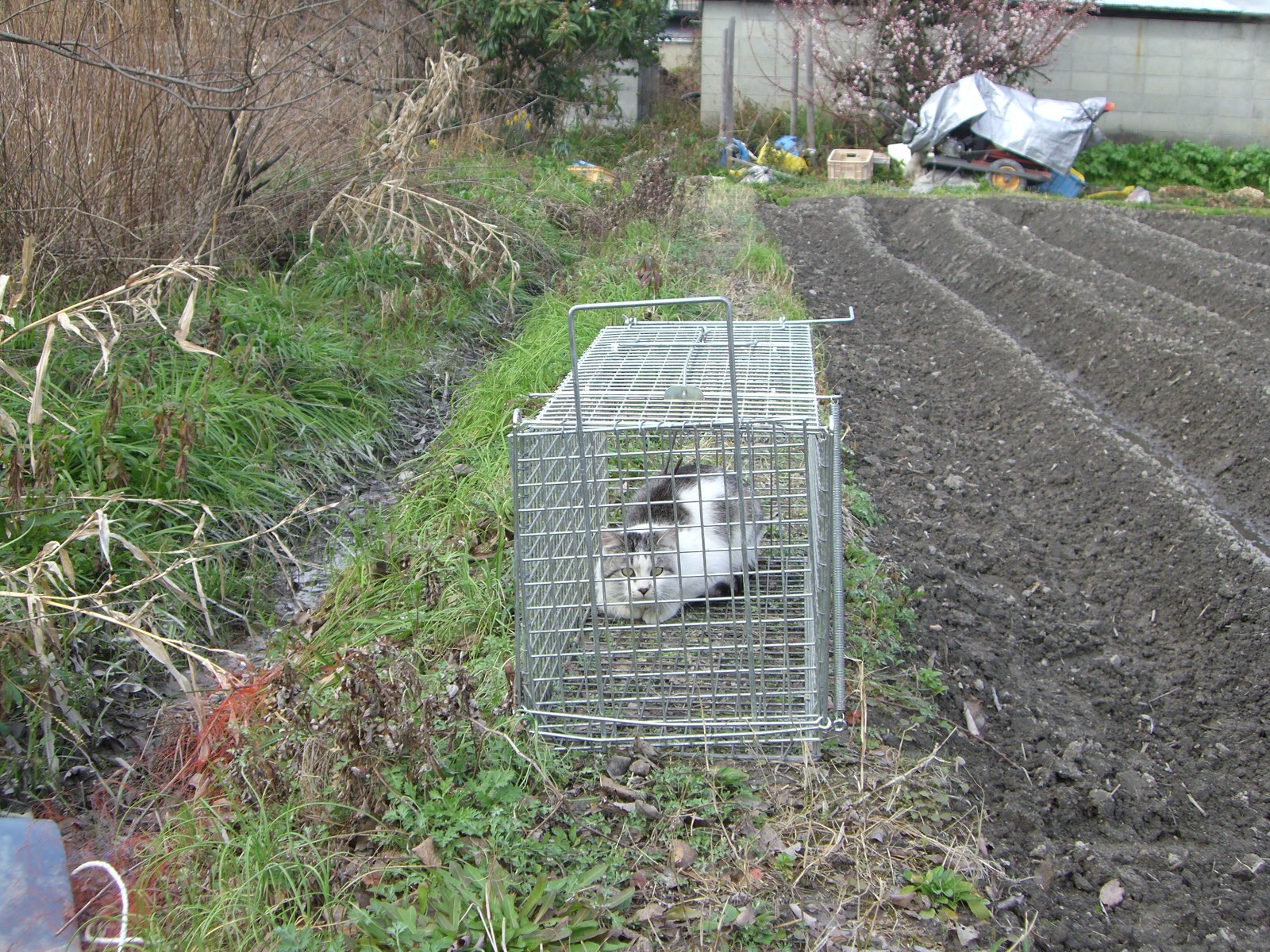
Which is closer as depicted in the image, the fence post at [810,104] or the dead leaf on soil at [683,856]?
the dead leaf on soil at [683,856]

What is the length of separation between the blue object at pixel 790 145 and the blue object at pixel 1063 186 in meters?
3.17

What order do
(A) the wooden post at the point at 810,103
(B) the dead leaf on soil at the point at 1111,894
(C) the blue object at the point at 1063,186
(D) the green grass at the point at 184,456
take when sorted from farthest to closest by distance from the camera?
(A) the wooden post at the point at 810,103 → (C) the blue object at the point at 1063,186 → (D) the green grass at the point at 184,456 → (B) the dead leaf on soil at the point at 1111,894

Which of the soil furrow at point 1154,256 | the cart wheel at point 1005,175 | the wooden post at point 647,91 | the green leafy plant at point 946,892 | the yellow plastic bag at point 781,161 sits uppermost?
the wooden post at point 647,91

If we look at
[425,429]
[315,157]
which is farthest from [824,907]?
[315,157]

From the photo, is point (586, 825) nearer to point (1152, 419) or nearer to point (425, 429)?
point (425, 429)

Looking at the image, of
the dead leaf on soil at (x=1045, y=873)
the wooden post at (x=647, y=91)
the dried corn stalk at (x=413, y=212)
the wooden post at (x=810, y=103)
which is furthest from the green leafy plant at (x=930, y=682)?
the wooden post at (x=647, y=91)

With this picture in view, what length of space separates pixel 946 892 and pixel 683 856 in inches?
22.3

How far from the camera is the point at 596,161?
11836 mm

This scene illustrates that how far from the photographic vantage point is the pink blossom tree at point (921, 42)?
13.2 metres

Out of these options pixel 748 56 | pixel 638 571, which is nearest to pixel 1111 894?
pixel 638 571

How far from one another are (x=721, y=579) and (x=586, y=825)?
39.6 inches

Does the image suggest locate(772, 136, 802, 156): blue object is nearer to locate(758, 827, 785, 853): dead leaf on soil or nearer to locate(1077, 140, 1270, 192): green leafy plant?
locate(1077, 140, 1270, 192): green leafy plant

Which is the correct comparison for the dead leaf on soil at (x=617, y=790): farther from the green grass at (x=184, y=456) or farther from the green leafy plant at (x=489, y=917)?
the green grass at (x=184, y=456)

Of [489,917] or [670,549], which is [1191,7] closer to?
[670,549]
